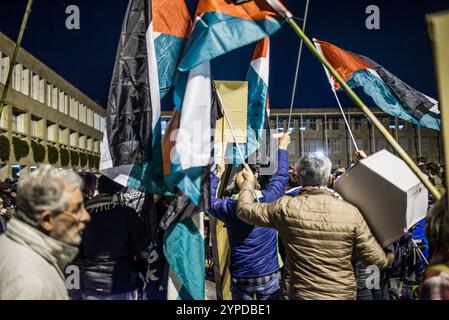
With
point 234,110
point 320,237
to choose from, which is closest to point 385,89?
point 234,110

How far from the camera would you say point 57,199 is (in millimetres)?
2135

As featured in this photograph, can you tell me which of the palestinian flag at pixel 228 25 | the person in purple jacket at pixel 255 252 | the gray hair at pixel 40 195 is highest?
the palestinian flag at pixel 228 25

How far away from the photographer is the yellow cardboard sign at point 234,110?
4836 millimetres

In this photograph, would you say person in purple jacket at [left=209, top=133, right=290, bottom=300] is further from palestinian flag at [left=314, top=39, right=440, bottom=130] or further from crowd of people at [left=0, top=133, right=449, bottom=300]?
palestinian flag at [left=314, top=39, right=440, bottom=130]

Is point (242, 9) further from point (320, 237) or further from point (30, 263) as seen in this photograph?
point (30, 263)

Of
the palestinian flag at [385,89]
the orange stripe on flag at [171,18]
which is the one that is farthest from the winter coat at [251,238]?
the palestinian flag at [385,89]

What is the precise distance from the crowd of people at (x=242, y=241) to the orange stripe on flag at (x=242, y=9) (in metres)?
1.14

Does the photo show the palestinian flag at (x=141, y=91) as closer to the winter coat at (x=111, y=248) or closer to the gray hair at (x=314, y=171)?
the winter coat at (x=111, y=248)

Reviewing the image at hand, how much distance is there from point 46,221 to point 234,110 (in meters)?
3.07

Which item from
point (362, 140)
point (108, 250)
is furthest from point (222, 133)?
point (362, 140)

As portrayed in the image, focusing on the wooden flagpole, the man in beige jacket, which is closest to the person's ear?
the man in beige jacket

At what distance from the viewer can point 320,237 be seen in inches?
114

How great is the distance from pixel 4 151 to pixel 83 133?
25.9m

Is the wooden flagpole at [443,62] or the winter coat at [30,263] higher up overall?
the wooden flagpole at [443,62]
